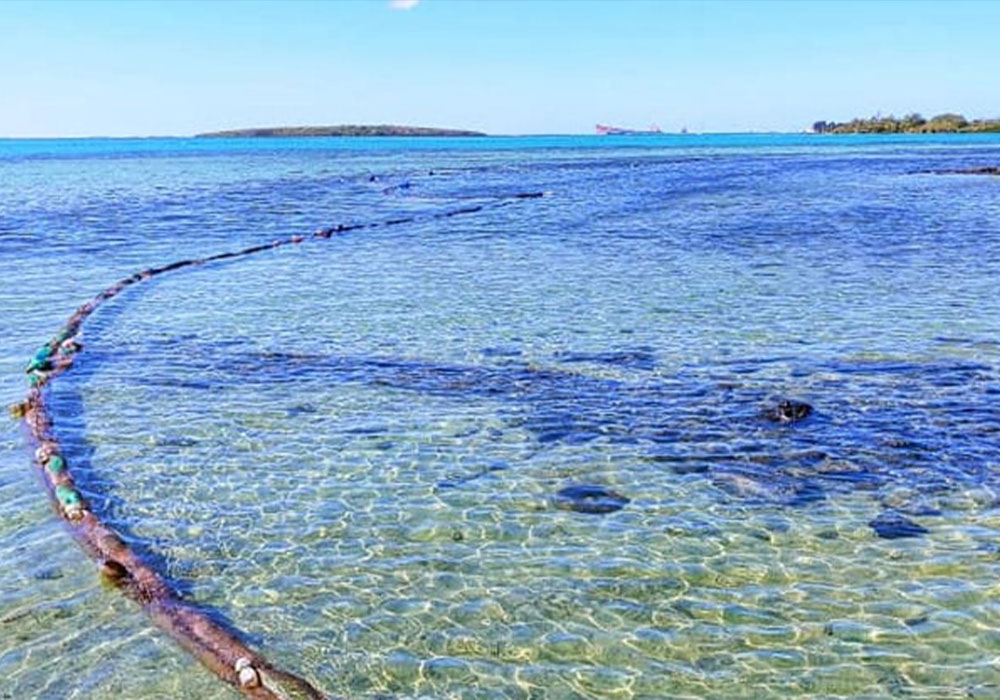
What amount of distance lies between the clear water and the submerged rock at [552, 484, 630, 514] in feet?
0.52

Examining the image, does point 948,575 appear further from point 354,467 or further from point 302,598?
point 354,467

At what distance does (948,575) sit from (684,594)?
7.32 ft

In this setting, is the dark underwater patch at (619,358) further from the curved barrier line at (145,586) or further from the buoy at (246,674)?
the buoy at (246,674)

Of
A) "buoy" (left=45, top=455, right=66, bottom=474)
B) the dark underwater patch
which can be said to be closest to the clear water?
the dark underwater patch

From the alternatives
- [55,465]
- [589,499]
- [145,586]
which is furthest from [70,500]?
[589,499]

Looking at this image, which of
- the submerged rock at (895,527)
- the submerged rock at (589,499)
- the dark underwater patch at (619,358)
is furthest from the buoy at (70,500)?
the submerged rock at (895,527)

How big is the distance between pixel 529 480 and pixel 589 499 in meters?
0.78

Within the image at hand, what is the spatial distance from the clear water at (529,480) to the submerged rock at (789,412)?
13cm

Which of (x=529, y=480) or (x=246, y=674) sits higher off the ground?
(x=246, y=674)

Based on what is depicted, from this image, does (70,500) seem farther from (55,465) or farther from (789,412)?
(789,412)

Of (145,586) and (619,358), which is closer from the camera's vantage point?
(145,586)

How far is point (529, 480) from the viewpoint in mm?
10438

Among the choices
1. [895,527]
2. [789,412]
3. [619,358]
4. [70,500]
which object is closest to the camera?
[895,527]

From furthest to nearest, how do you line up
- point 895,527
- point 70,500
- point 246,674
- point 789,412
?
1. point 789,412
2. point 70,500
3. point 895,527
4. point 246,674
